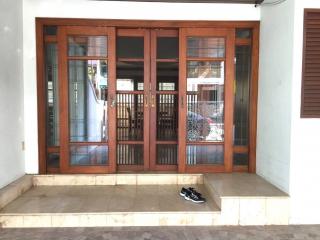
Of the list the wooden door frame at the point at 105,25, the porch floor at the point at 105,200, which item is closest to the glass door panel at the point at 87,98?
the wooden door frame at the point at 105,25

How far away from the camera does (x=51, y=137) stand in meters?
3.82

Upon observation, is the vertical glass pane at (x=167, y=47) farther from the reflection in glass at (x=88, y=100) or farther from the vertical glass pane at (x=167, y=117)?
the reflection in glass at (x=88, y=100)

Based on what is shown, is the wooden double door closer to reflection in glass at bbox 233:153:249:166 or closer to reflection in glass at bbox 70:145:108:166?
reflection in glass at bbox 70:145:108:166

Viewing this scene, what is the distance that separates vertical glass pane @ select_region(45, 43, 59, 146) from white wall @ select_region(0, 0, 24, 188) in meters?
0.32

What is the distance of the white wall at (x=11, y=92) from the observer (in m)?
3.13

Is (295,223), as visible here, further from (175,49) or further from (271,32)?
(175,49)

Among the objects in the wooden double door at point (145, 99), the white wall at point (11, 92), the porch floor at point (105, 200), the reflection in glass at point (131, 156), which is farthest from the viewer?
the reflection in glass at point (131, 156)

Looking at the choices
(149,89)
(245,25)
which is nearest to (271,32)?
(245,25)

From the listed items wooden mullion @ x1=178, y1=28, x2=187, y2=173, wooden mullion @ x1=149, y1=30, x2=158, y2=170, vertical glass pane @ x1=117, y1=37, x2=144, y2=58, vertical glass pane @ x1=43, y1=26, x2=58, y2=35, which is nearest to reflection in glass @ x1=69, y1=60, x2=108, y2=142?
vertical glass pane @ x1=117, y1=37, x2=144, y2=58

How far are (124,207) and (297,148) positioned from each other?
1.87 metres

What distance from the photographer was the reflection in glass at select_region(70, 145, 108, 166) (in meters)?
3.82

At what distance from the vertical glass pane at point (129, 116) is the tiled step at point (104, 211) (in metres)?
0.90

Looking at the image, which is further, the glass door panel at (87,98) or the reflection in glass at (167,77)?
the reflection in glass at (167,77)

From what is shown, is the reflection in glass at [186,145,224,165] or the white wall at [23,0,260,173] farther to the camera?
the reflection in glass at [186,145,224,165]
